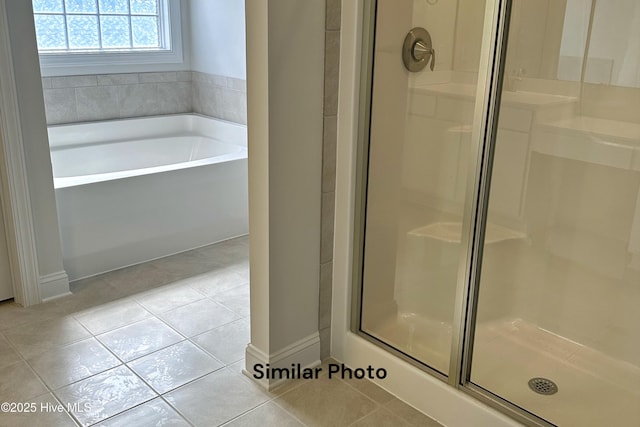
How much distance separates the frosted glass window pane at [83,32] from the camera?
3.87 meters

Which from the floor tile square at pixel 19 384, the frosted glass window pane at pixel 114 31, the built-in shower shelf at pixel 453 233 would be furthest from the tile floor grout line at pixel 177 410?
the frosted glass window pane at pixel 114 31

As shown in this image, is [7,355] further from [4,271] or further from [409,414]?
[409,414]

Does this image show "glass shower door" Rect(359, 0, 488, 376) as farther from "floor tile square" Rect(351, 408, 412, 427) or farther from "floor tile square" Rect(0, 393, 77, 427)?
"floor tile square" Rect(0, 393, 77, 427)

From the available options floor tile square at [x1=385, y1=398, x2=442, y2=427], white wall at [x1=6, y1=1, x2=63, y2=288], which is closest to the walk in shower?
floor tile square at [x1=385, y1=398, x2=442, y2=427]

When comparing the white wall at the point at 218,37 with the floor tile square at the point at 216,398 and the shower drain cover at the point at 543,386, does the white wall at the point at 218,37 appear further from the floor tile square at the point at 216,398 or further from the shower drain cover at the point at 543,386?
the shower drain cover at the point at 543,386

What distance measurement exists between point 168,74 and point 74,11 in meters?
0.72

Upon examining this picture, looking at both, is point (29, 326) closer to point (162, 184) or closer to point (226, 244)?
point (162, 184)

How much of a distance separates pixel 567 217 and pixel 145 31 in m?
3.15

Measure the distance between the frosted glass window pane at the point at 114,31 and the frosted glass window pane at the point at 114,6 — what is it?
0.04 metres

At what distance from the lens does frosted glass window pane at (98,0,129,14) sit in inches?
157

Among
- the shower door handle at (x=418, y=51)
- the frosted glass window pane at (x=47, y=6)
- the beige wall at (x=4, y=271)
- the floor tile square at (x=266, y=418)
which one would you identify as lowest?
the floor tile square at (x=266, y=418)

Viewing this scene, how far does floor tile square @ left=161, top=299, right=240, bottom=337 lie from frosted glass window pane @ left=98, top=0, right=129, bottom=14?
2.31m

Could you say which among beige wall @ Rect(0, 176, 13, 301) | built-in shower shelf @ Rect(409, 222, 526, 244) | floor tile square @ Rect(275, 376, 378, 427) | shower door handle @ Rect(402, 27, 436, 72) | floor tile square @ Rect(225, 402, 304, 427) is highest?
shower door handle @ Rect(402, 27, 436, 72)

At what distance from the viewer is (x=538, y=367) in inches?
86.6
